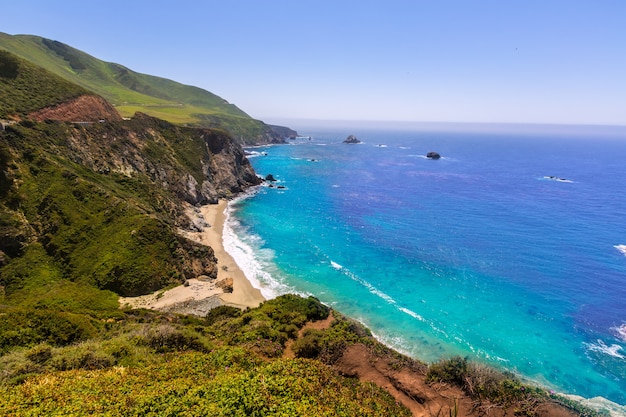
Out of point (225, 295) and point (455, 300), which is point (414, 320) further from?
point (225, 295)

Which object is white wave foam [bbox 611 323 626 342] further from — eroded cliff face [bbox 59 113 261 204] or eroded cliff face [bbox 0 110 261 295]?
eroded cliff face [bbox 59 113 261 204]

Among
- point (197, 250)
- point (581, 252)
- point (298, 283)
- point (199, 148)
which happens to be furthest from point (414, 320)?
point (199, 148)

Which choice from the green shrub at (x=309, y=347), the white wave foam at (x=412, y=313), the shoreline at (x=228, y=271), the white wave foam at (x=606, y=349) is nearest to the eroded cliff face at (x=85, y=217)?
the shoreline at (x=228, y=271)

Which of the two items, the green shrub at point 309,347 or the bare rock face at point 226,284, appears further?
the bare rock face at point 226,284

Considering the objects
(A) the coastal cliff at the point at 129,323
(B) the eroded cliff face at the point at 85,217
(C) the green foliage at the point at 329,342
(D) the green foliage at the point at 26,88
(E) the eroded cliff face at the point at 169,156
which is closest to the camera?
(A) the coastal cliff at the point at 129,323

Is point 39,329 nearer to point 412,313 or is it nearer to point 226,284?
point 226,284

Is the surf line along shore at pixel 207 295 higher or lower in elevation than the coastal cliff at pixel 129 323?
lower

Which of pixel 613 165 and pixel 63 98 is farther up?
pixel 63 98

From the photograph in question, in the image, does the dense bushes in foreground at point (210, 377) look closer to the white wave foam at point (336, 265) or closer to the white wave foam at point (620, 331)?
the white wave foam at point (336, 265)
